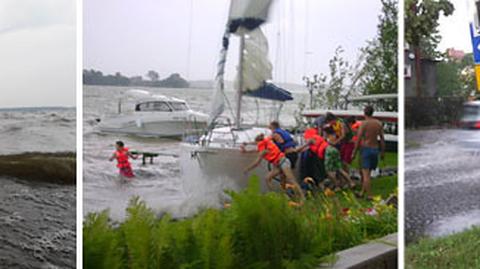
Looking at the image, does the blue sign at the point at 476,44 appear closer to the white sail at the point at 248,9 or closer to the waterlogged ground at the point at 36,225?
the white sail at the point at 248,9

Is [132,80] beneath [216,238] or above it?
above

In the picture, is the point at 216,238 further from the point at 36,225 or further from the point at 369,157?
the point at 369,157

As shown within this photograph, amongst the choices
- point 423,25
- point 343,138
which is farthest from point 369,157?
point 423,25

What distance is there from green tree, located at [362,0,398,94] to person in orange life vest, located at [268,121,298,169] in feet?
1.90

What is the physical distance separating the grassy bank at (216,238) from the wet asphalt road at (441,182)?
74 centimetres

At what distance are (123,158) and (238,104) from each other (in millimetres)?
757

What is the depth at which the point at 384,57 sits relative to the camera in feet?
14.3

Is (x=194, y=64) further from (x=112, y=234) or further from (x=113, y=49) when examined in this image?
(x=112, y=234)

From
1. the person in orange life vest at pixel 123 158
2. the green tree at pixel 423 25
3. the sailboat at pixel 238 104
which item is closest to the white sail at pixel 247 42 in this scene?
the sailboat at pixel 238 104

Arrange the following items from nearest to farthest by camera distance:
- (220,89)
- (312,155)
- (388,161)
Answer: (220,89), (312,155), (388,161)

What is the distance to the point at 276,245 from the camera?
12.3ft

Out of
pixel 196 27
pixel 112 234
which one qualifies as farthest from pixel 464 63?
pixel 112 234

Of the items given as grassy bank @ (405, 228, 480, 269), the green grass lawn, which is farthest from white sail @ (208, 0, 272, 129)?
grassy bank @ (405, 228, 480, 269)

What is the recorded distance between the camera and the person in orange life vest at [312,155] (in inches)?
169
